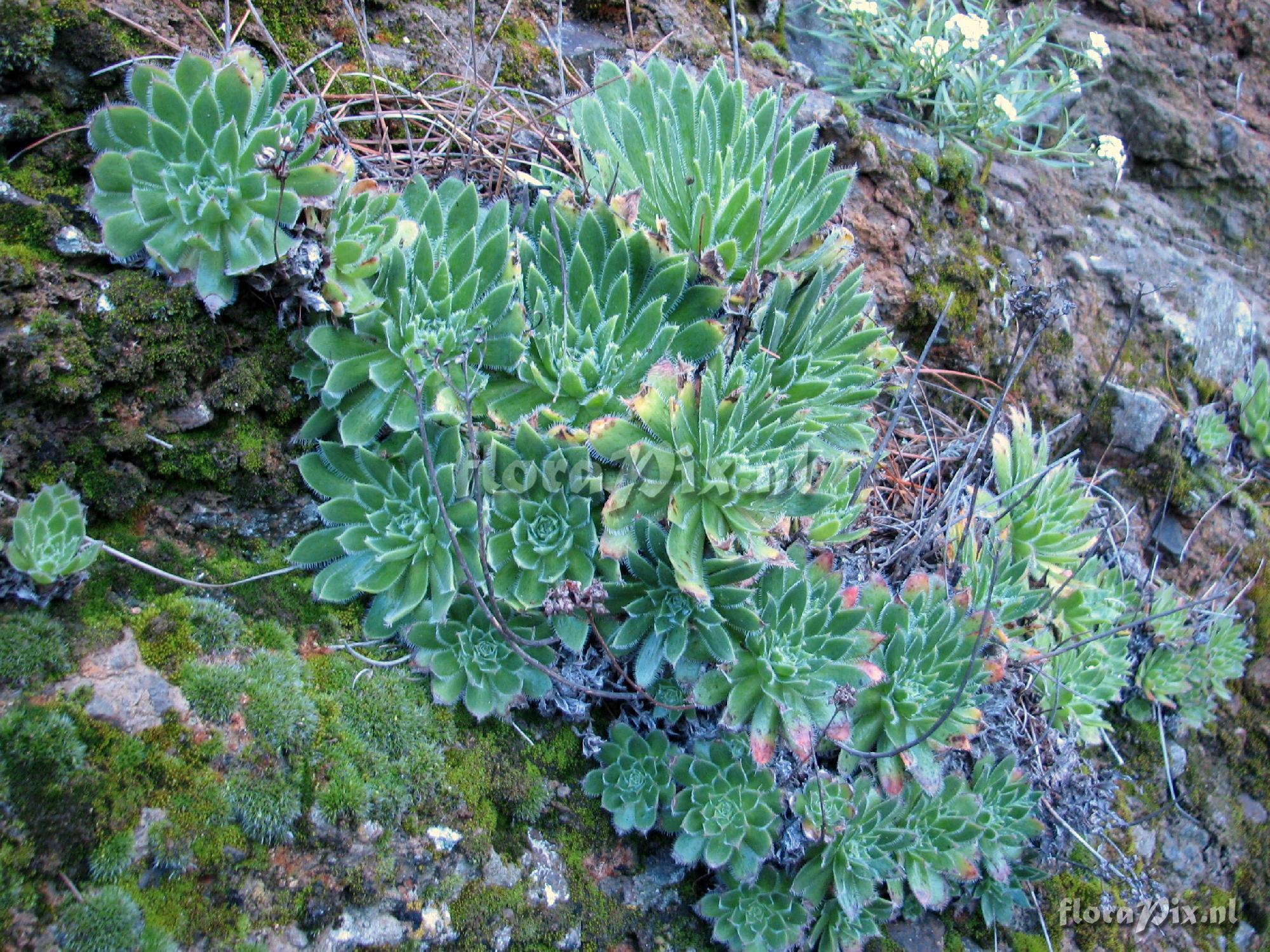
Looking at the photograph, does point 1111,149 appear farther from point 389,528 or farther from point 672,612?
point 389,528

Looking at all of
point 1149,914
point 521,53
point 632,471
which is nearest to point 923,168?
point 521,53

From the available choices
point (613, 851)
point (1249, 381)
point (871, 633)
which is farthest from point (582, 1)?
point (1249, 381)

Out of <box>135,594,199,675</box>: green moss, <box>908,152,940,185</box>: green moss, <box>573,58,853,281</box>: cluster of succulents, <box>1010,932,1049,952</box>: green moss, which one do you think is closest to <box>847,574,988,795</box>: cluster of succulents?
<box>1010,932,1049,952</box>: green moss

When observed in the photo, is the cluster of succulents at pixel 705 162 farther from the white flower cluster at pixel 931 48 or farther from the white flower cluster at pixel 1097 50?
the white flower cluster at pixel 1097 50

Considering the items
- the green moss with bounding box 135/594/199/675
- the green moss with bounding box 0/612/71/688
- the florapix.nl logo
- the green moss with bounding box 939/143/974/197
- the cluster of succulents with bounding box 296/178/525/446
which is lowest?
the florapix.nl logo

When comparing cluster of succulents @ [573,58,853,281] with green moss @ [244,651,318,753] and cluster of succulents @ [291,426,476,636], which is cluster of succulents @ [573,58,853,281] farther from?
green moss @ [244,651,318,753]

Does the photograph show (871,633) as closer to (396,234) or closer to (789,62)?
(396,234)

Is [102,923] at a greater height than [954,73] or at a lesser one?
lesser
